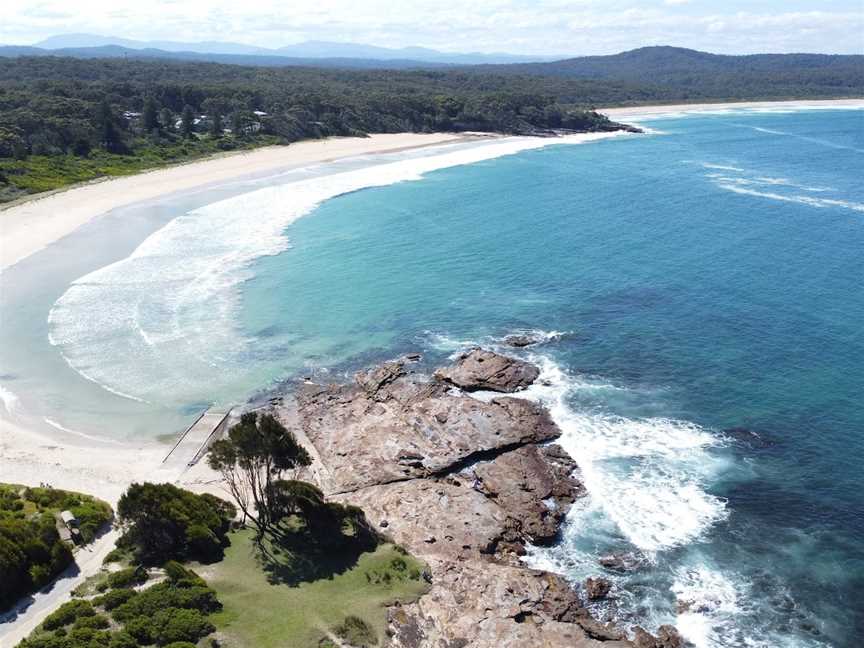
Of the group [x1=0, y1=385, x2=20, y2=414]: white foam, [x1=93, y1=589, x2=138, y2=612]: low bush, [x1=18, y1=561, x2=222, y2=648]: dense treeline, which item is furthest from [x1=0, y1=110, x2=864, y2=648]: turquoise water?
[x1=93, y1=589, x2=138, y2=612]: low bush

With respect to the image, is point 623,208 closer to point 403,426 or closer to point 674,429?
point 674,429

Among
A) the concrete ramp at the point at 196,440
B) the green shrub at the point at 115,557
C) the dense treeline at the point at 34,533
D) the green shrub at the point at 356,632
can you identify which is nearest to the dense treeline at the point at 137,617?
the green shrub at the point at 115,557

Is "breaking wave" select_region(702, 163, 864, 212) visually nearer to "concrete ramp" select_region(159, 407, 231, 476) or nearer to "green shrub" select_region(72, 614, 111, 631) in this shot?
"concrete ramp" select_region(159, 407, 231, 476)

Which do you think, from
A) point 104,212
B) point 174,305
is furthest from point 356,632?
point 104,212

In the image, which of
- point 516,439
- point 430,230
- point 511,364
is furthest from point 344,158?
point 516,439

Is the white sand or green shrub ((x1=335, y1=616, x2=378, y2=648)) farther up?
the white sand

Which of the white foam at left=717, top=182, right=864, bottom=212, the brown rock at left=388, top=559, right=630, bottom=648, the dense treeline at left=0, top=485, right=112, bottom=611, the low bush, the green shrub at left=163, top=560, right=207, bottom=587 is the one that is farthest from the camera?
the white foam at left=717, top=182, right=864, bottom=212

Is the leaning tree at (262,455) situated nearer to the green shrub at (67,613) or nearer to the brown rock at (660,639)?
the green shrub at (67,613)
